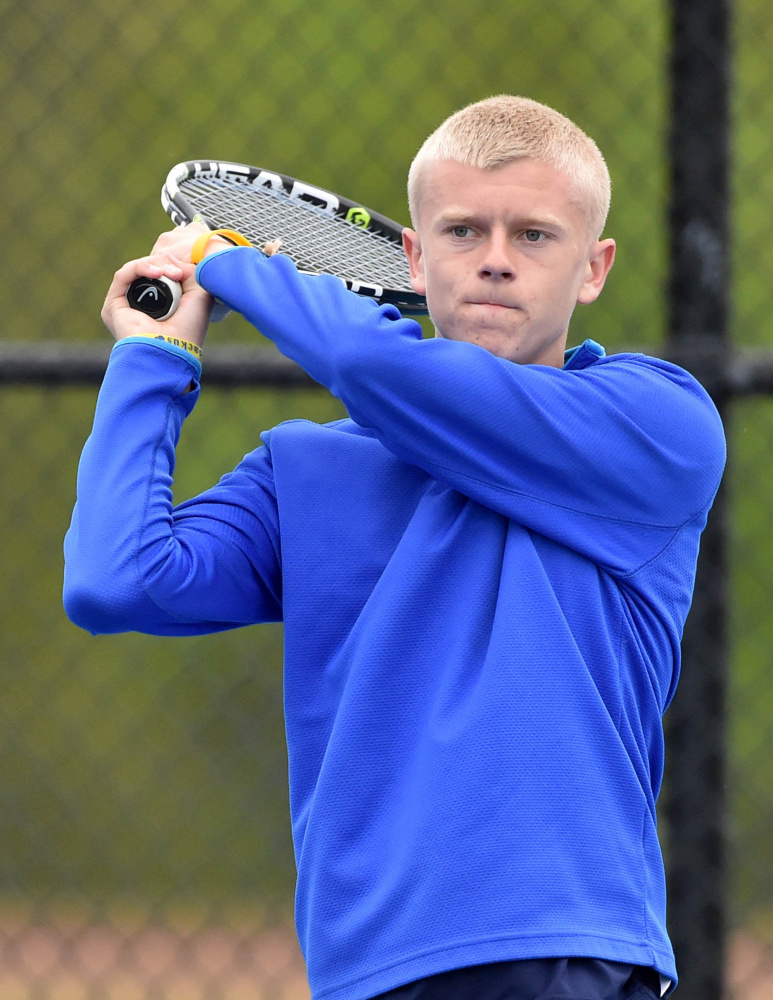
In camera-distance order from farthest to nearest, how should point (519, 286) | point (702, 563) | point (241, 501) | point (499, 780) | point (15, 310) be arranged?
1. point (15, 310)
2. point (702, 563)
3. point (241, 501)
4. point (519, 286)
5. point (499, 780)

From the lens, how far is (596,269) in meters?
1.42

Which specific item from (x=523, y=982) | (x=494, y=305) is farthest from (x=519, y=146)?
(x=523, y=982)

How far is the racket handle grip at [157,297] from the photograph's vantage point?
1.36 metres

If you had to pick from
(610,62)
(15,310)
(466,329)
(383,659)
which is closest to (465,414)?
(466,329)

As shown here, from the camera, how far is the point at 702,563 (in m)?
2.21

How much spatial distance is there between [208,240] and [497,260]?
0.94 ft

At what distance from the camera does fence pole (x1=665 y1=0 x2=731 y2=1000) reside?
2205 millimetres

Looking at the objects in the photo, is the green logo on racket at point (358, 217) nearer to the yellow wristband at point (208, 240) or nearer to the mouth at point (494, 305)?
the yellow wristband at point (208, 240)

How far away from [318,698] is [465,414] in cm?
29

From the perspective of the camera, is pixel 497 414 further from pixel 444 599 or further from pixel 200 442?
pixel 200 442

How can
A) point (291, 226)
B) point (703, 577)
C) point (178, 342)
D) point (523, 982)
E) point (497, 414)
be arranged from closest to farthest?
1. point (523, 982)
2. point (497, 414)
3. point (178, 342)
4. point (291, 226)
5. point (703, 577)

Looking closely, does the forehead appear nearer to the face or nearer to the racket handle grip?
the face

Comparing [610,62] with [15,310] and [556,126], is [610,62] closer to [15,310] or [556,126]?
[15,310]

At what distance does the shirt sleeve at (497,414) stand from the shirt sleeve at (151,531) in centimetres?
13
